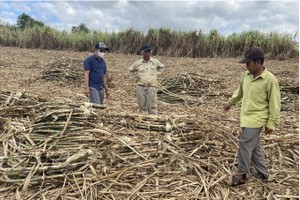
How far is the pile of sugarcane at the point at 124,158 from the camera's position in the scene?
114 inches

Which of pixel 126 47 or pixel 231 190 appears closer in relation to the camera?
pixel 231 190

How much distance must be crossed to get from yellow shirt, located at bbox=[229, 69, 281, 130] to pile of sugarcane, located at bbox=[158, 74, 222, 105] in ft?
11.4

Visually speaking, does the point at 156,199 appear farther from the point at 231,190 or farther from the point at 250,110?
the point at 250,110

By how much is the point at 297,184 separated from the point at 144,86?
261 centimetres

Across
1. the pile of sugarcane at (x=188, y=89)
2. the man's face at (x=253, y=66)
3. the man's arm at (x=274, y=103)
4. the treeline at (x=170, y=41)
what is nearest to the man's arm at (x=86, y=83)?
the pile of sugarcane at (x=188, y=89)

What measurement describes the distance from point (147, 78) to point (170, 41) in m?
9.71

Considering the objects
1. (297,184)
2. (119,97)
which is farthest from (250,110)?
(119,97)

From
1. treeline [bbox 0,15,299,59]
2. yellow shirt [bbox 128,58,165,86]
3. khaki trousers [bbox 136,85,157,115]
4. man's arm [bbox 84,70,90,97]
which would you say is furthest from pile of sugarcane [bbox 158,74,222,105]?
treeline [bbox 0,15,299,59]

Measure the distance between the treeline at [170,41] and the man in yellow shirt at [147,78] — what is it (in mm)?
8657

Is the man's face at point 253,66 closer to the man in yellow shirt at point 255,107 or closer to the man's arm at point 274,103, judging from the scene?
the man in yellow shirt at point 255,107

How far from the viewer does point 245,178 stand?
310 cm

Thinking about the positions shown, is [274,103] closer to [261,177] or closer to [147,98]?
[261,177]

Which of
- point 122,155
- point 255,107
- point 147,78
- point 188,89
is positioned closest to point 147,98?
point 147,78

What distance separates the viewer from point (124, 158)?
315 centimetres
